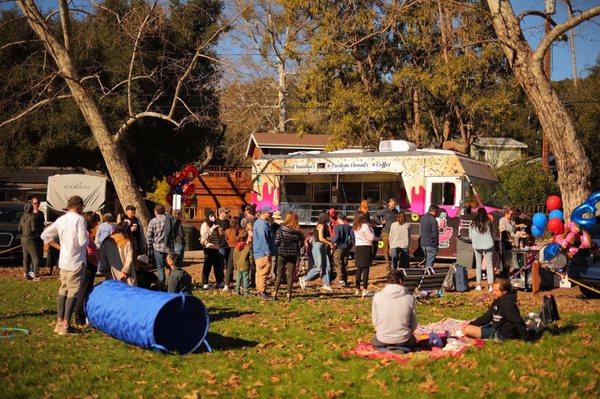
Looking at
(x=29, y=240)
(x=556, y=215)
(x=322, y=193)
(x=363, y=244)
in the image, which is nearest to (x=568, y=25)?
(x=556, y=215)

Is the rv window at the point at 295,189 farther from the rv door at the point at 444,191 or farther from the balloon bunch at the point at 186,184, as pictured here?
the balloon bunch at the point at 186,184

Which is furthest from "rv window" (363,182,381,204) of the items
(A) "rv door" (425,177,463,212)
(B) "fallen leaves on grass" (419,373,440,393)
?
(B) "fallen leaves on grass" (419,373,440,393)

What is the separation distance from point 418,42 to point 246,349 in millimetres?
20456

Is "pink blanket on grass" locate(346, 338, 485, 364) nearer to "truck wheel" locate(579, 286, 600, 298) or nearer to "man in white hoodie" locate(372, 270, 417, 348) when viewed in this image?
"man in white hoodie" locate(372, 270, 417, 348)

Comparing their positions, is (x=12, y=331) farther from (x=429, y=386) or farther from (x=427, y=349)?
(x=429, y=386)

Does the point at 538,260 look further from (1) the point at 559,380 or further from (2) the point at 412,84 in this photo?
(2) the point at 412,84

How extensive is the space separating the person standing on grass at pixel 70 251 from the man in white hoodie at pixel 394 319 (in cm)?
401

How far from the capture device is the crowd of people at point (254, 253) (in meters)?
9.46

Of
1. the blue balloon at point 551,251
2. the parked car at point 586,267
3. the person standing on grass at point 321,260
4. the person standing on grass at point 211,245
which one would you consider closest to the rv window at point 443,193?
the person standing on grass at point 321,260

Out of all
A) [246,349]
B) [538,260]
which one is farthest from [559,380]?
[538,260]

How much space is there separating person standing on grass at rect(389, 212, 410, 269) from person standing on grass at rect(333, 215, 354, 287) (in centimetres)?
96

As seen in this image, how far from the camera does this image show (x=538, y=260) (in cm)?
1487

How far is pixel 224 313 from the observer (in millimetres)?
12844

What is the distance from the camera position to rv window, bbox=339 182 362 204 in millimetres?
24766
